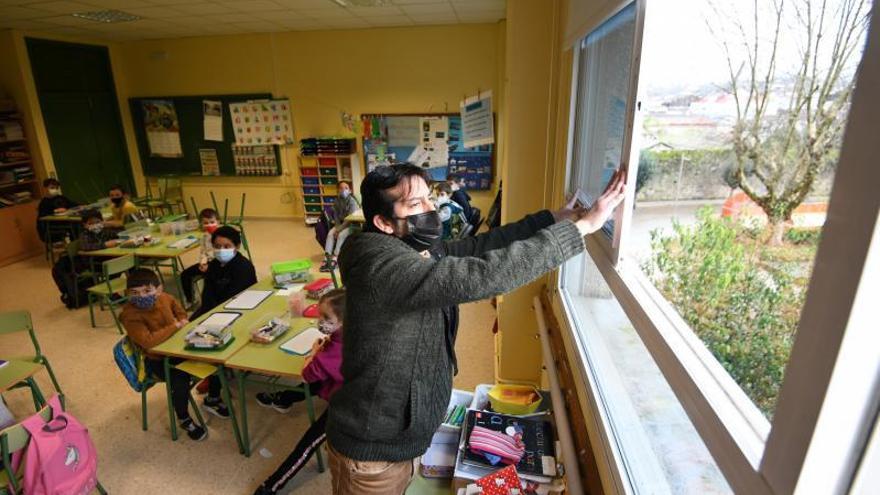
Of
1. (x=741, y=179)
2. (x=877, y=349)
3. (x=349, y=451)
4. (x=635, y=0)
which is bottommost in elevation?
(x=349, y=451)

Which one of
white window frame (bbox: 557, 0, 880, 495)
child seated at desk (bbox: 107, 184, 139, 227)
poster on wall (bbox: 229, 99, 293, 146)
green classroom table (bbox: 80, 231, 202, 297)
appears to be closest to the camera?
white window frame (bbox: 557, 0, 880, 495)

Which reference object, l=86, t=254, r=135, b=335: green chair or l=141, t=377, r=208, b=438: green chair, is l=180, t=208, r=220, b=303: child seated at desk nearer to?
l=86, t=254, r=135, b=335: green chair

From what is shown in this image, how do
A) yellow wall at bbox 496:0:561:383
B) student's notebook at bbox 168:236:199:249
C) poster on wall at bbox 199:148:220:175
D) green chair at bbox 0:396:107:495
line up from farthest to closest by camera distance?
poster on wall at bbox 199:148:220:175, student's notebook at bbox 168:236:199:249, yellow wall at bbox 496:0:561:383, green chair at bbox 0:396:107:495

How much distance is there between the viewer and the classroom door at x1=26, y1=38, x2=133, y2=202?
21.8 ft

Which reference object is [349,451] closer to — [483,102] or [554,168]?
[554,168]

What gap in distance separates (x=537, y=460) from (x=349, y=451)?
69 cm

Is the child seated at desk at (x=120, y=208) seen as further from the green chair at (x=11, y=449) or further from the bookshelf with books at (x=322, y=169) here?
the green chair at (x=11, y=449)

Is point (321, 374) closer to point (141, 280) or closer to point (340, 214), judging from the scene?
point (141, 280)

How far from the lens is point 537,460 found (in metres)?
1.63

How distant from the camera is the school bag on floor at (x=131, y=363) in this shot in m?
2.73

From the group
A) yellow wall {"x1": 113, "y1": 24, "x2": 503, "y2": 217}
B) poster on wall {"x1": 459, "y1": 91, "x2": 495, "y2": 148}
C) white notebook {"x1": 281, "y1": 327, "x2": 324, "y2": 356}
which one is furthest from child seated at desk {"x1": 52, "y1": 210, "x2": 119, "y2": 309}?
poster on wall {"x1": 459, "y1": 91, "x2": 495, "y2": 148}

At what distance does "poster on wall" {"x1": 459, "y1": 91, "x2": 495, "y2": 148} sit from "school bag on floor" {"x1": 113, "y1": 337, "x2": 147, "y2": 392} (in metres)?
4.07

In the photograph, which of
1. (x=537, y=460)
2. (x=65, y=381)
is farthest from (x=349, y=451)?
(x=65, y=381)

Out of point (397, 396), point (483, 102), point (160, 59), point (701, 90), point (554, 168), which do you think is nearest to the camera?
point (701, 90)
